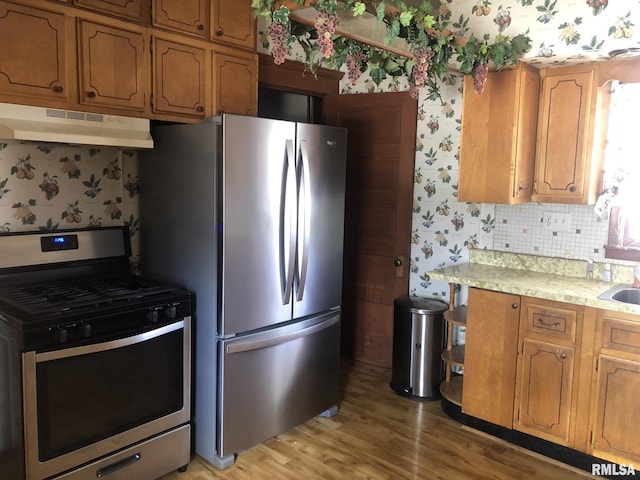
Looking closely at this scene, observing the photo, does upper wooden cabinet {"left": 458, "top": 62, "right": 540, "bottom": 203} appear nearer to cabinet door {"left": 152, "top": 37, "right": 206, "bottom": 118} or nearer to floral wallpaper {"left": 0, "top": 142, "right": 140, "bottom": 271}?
cabinet door {"left": 152, "top": 37, "right": 206, "bottom": 118}

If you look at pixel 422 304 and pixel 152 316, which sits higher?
pixel 152 316

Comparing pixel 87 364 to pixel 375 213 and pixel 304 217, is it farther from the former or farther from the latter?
pixel 375 213

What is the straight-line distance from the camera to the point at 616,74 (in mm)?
2801

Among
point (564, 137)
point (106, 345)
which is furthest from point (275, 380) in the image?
point (564, 137)

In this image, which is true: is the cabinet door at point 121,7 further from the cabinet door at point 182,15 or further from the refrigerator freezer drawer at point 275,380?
the refrigerator freezer drawer at point 275,380

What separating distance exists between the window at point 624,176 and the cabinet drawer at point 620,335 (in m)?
0.61

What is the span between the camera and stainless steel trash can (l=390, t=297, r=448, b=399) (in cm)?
344

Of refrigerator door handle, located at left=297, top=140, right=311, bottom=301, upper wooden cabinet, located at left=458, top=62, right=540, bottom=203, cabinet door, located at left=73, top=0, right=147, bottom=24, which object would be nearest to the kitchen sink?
upper wooden cabinet, located at left=458, top=62, right=540, bottom=203

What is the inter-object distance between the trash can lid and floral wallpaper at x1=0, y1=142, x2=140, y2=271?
5.69 feet

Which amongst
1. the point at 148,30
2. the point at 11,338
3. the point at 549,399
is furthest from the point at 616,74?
the point at 11,338

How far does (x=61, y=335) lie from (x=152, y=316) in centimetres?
41

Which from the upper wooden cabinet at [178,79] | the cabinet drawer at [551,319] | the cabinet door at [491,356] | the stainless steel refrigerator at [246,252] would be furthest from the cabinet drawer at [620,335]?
the upper wooden cabinet at [178,79]

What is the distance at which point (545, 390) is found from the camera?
2.76 metres

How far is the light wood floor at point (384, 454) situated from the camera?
8.59ft
